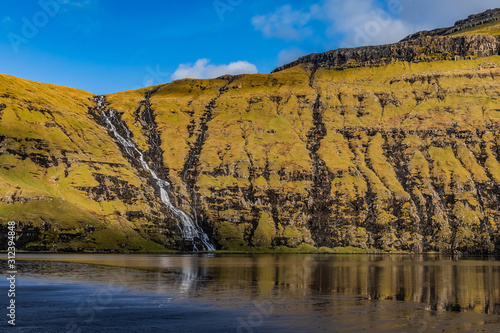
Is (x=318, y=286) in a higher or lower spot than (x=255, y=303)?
lower

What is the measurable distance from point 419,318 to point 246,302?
61.1 feet

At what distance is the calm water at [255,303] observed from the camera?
42375 mm

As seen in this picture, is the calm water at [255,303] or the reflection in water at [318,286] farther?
the reflection in water at [318,286]

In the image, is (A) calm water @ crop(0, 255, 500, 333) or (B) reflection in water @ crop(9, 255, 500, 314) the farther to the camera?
(B) reflection in water @ crop(9, 255, 500, 314)

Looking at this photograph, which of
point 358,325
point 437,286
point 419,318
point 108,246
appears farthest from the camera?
point 108,246

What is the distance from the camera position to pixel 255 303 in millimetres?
55531

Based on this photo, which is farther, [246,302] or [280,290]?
[280,290]

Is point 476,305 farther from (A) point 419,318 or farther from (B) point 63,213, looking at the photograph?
(B) point 63,213

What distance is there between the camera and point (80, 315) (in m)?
46.4

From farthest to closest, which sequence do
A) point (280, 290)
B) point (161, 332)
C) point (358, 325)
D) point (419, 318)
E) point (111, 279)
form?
point (111, 279)
point (280, 290)
point (419, 318)
point (358, 325)
point (161, 332)

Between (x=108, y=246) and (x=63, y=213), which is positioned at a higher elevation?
(x=63, y=213)

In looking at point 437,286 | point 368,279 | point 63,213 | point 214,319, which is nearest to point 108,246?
point 63,213

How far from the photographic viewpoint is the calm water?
4238 cm

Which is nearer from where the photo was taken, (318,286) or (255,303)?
(255,303)
